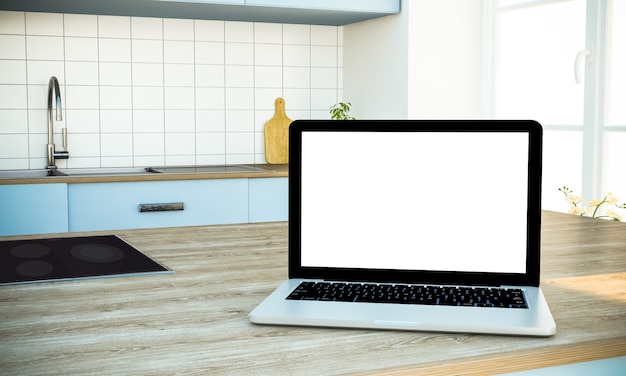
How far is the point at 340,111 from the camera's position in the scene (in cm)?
406

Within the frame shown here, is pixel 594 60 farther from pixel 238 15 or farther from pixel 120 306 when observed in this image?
pixel 120 306

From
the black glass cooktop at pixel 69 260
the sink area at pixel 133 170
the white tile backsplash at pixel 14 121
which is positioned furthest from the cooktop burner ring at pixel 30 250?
the white tile backsplash at pixel 14 121

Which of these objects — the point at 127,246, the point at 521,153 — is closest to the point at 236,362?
the point at 521,153

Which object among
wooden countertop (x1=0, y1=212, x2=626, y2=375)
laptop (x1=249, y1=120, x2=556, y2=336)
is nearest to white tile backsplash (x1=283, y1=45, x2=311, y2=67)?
wooden countertop (x1=0, y1=212, x2=626, y2=375)

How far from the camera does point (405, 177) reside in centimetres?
116

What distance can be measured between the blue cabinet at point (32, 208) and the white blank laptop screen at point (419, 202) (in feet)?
7.21

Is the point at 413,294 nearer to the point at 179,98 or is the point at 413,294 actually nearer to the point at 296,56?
the point at 179,98

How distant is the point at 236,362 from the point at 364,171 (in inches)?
16.1

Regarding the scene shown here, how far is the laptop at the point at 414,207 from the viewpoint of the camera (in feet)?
3.74

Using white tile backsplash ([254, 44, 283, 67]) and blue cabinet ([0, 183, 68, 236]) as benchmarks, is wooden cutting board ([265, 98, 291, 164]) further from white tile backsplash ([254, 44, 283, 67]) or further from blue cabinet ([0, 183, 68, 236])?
blue cabinet ([0, 183, 68, 236])

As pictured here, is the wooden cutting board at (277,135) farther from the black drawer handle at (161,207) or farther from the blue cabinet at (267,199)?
the black drawer handle at (161,207)

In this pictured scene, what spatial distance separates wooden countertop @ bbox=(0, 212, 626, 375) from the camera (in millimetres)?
864

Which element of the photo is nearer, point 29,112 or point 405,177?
point 405,177

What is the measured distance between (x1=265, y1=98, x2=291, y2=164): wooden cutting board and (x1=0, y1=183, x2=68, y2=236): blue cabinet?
120 cm
